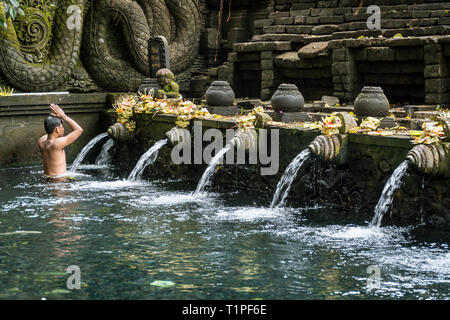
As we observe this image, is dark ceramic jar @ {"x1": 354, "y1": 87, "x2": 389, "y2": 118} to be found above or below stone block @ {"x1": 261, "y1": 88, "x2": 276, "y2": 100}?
below

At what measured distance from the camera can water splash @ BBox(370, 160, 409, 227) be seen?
7336mm

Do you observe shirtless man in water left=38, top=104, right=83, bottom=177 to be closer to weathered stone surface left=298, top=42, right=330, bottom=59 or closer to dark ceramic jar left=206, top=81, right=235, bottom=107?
dark ceramic jar left=206, top=81, right=235, bottom=107

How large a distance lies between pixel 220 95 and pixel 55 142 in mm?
2659

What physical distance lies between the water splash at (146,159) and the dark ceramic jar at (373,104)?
352 centimetres

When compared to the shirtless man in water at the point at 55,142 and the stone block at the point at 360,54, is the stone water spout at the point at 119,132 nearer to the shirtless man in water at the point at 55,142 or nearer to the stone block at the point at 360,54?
the shirtless man in water at the point at 55,142

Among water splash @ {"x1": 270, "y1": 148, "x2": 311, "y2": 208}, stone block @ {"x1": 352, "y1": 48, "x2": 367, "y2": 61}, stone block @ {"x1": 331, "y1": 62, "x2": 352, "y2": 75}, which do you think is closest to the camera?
water splash @ {"x1": 270, "y1": 148, "x2": 311, "y2": 208}

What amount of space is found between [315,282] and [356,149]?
300 cm

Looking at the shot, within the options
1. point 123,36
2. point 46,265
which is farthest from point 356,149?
point 123,36

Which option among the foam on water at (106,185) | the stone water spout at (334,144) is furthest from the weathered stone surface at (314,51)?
the stone water spout at (334,144)

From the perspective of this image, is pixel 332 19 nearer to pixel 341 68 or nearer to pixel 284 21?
pixel 284 21

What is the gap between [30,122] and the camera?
43.3 feet

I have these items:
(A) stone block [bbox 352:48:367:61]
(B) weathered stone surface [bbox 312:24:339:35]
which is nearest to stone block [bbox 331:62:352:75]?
(A) stone block [bbox 352:48:367:61]

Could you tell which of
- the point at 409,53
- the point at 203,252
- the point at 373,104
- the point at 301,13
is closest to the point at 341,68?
the point at 409,53

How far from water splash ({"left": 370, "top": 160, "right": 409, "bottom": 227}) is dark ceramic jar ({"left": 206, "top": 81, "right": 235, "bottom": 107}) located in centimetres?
401
